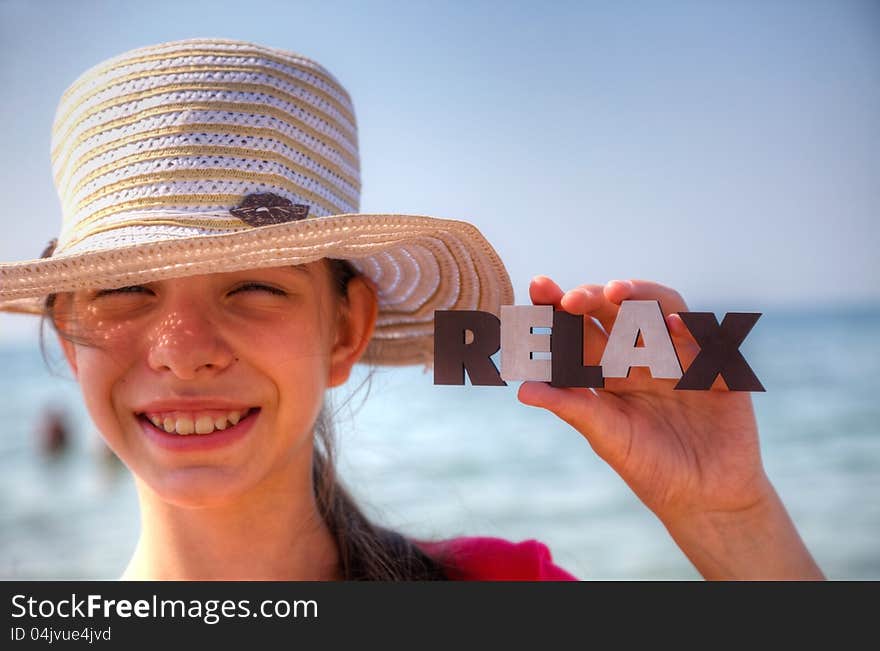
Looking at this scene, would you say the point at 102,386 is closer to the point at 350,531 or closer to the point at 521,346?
the point at 350,531

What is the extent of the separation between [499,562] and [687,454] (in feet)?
2.07

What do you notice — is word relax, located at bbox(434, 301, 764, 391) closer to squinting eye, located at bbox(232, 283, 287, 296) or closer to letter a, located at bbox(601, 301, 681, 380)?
letter a, located at bbox(601, 301, 681, 380)

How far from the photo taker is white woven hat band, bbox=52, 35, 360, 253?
1.58 meters

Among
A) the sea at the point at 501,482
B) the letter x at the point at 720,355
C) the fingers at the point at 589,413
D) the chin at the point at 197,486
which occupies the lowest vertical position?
the chin at the point at 197,486

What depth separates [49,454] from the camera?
1048cm

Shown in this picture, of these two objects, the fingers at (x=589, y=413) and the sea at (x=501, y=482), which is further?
the sea at (x=501, y=482)

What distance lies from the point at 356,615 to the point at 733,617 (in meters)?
0.83

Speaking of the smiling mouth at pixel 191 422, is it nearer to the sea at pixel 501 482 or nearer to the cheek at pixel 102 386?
the cheek at pixel 102 386

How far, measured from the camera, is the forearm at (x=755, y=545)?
5.40ft

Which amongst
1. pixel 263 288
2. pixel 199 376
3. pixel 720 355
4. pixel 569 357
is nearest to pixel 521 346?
pixel 569 357

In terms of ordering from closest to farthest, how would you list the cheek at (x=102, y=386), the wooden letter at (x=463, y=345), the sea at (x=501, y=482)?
1. the cheek at (x=102, y=386)
2. the wooden letter at (x=463, y=345)
3. the sea at (x=501, y=482)

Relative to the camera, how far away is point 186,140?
1.59 m

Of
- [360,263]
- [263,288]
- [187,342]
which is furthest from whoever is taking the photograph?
[360,263]

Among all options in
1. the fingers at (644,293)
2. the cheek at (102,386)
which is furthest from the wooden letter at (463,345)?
the cheek at (102,386)
